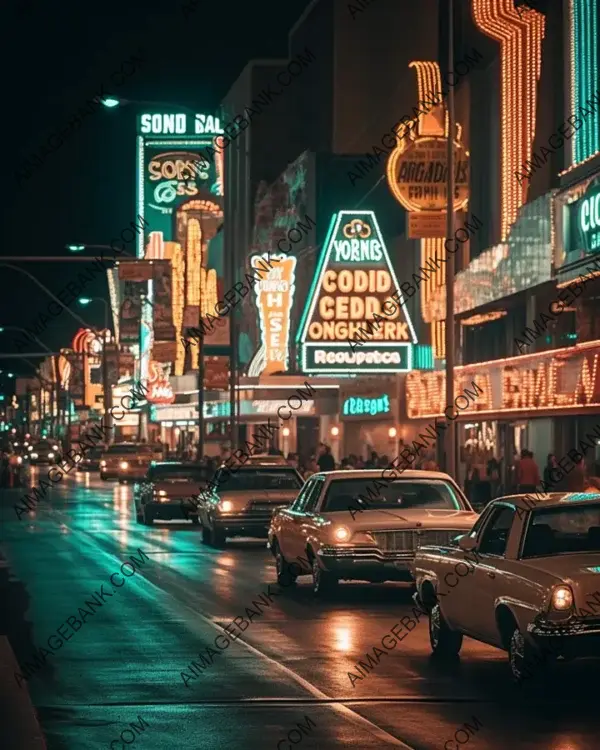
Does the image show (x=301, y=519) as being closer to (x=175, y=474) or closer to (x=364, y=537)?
(x=364, y=537)

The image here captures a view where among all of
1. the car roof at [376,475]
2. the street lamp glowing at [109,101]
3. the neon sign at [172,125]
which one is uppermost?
the neon sign at [172,125]

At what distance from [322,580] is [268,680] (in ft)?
22.5

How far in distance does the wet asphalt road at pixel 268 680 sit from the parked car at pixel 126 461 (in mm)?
48802

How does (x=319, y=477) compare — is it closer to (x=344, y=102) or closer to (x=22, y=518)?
(x=22, y=518)

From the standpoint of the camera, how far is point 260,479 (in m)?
30.6

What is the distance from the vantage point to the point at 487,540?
1352 centimetres

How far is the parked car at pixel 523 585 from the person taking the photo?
458 inches

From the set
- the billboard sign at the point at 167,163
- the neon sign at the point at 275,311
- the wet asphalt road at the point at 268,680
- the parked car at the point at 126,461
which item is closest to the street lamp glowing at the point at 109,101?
the wet asphalt road at the point at 268,680

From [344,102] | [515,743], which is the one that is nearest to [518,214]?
[515,743]

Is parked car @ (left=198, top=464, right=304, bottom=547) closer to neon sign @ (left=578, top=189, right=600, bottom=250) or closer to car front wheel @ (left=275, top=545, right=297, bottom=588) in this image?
neon sign @ (left=578, top=189, right=600, bottom=250)

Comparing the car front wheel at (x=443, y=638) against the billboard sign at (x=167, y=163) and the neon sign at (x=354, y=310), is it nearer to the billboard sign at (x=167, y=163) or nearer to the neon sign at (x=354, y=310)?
the neon sign at (x=354, y=310)

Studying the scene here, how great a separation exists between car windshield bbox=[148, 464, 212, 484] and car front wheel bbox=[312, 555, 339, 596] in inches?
734

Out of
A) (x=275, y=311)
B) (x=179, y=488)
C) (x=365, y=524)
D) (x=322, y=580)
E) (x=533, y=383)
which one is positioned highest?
(x=275, y=311)

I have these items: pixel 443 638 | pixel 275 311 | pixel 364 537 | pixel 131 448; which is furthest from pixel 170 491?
pixel 131 448
